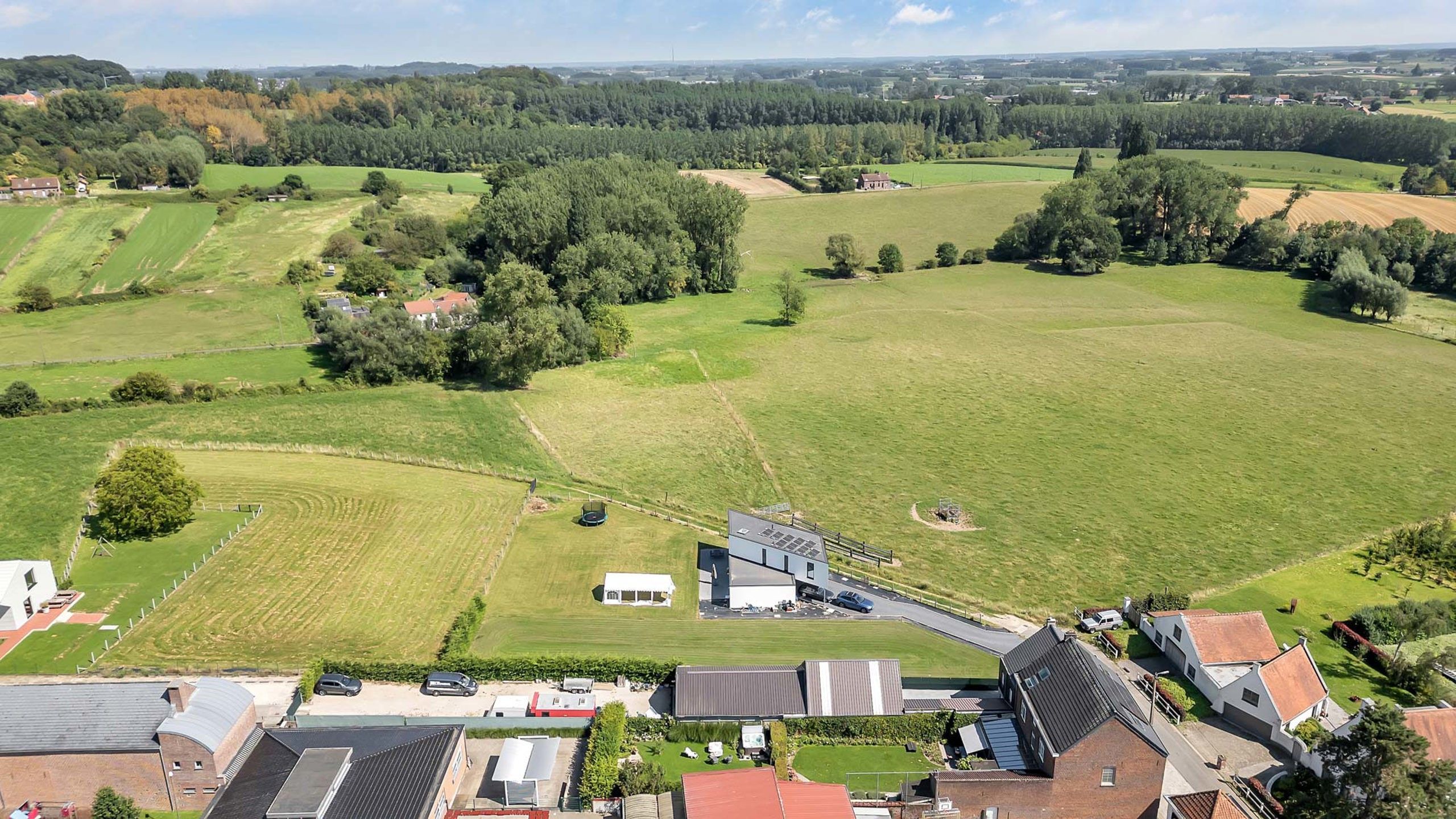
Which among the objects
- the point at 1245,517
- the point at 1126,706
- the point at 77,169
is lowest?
the point at 1245,517

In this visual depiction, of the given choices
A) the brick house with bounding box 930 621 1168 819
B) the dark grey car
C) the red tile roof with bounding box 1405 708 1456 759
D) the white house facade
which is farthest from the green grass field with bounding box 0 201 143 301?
the red tile roof with bounding box 1405 708 1456 759

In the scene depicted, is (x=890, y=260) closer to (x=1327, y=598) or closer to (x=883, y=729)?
(x=1327, y=598)

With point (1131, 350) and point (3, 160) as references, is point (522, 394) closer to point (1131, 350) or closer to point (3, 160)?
point (1131, 350)

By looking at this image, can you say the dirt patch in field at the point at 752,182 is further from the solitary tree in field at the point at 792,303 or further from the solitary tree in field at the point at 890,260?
the solitary tree in field at the point at 792,303

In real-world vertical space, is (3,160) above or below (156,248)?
above

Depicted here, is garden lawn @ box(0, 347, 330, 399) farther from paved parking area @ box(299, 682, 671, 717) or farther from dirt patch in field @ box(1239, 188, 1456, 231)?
dirt patch in field @ box(1239, 188, 1456, 231)

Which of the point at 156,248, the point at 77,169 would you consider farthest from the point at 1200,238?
the point at 77,169
